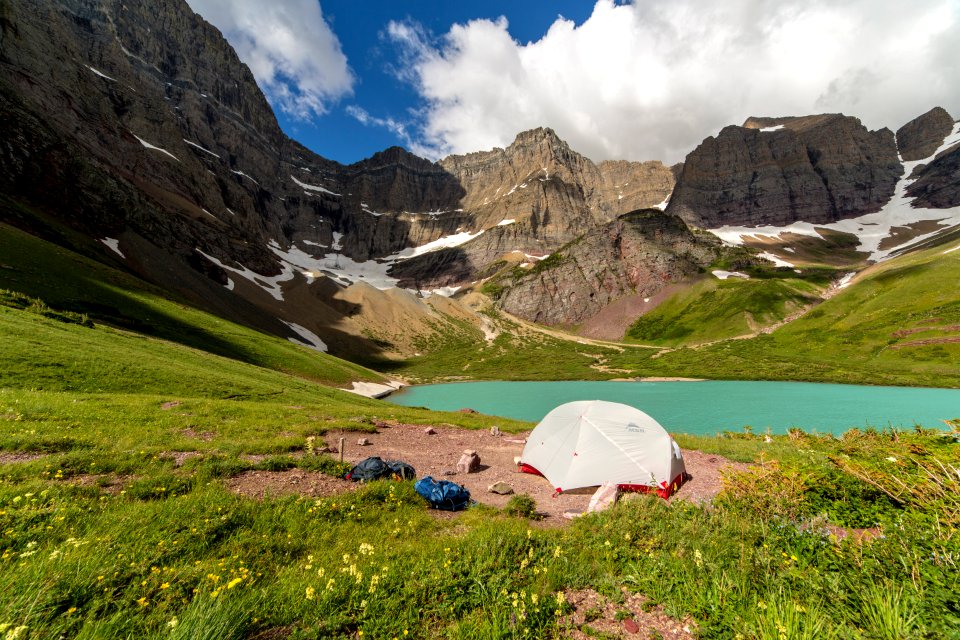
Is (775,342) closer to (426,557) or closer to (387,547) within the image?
(426,557)

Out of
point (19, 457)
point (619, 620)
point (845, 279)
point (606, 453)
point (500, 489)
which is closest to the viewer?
point (619, 620)

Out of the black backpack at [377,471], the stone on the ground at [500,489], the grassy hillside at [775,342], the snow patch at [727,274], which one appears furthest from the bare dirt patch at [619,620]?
the snow patch at [727,274]

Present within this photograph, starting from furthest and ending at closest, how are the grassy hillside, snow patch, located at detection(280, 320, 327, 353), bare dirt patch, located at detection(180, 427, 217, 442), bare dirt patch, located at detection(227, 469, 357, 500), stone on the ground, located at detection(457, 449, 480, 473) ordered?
snow patch, located at detection(280, 320, 327, 353) → the grassy hillside → stone on the ground, located at detection(457, 449, 480, 473) → bare dirt patch, located at detection(180, 427, 217, 442) → bare dirt patch, located at detection(227, 469, 357, 500)

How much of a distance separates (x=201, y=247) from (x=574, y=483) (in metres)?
145

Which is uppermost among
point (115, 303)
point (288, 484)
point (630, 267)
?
point (630, 267)

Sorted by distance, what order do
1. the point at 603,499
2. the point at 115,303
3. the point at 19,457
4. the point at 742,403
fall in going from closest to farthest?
the point at 19,457 → the point at 603,499 → the point at 115,303 → the point at 742,403

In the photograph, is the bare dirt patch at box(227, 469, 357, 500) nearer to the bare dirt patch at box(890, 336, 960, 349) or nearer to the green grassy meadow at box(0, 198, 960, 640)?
the green grassy meadow at box(0, 198, 960, 640)

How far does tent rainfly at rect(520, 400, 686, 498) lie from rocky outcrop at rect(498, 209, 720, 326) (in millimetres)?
177057

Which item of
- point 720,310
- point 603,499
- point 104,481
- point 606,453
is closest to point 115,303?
point 104,481

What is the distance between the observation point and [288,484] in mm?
10438

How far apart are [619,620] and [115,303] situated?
51195 mm

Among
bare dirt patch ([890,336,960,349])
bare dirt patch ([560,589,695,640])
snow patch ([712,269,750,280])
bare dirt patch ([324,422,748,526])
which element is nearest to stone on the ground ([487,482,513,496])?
bare dirt patch ([324,422,748,526])

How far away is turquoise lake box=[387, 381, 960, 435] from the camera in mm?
41938

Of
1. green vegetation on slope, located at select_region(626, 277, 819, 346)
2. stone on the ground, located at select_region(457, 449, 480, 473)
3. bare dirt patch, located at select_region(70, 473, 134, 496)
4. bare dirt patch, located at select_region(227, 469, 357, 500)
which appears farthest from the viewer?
green vegetation on slope, located at select_region(626, 277, 819, 346)
